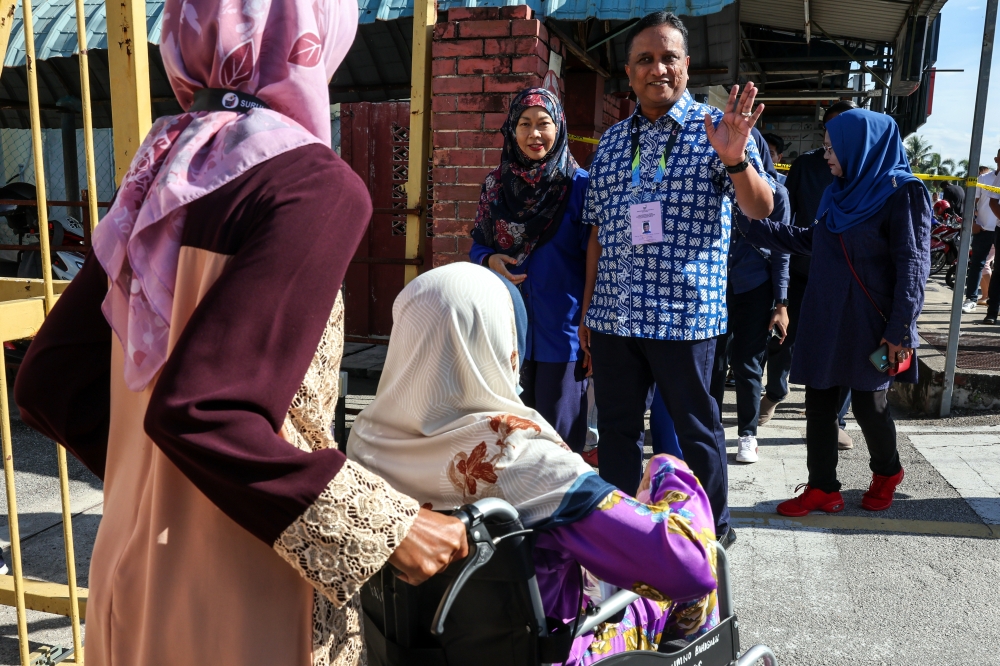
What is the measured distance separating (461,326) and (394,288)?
5365 millimetres

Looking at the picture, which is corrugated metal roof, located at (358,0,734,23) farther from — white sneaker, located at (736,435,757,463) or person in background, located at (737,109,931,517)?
white sneaker, located at (736,435,757,463)

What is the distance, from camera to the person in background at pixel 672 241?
2865 mm

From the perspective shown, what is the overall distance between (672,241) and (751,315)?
1.70 m

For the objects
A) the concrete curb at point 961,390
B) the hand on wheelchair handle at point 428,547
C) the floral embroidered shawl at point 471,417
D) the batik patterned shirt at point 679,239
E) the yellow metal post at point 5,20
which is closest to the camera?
the hand on wheelchair handle at point 428,547

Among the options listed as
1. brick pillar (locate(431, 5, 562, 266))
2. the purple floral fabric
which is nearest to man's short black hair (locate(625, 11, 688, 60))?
brick pillar (locate(431, 5, 562, 266))

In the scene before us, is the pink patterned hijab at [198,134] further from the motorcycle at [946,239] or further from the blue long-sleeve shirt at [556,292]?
the motorcycle at [946,239]

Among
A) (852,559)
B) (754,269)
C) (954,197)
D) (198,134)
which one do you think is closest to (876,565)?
(852,559)

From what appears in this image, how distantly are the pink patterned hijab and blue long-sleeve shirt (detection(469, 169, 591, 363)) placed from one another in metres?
2.36

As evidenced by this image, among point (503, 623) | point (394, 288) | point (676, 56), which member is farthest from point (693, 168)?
point (394, 288)

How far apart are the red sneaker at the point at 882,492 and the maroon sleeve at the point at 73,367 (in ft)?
11.1

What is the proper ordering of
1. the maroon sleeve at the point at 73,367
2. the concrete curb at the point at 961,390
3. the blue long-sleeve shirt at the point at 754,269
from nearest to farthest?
the maroon sleeve at the point at 73,367 → the blue long-sleeve shirt at the point at 754,269 → the concrete curb at the point at 961,390

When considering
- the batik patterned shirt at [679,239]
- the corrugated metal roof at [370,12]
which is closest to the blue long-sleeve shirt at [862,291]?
the batik patterned shirt at [679,239]

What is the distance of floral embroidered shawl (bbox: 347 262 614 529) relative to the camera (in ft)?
4.59

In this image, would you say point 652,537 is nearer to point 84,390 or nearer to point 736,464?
point 84,390
